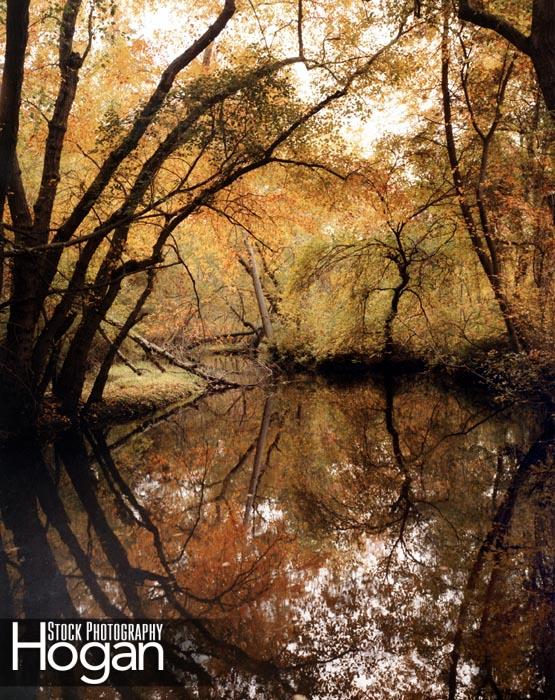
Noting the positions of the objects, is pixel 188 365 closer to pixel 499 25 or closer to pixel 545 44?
pixel 499 25

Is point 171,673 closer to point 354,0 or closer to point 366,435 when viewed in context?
point 366,435

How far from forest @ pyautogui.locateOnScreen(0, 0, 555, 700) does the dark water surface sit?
3cm

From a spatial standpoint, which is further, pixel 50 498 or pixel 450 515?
pixel 50 498

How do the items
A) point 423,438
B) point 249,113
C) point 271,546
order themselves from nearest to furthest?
point 271,546 < point 249,113 < point 423,438

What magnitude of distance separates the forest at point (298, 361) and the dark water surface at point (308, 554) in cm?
3

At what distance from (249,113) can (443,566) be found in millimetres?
7127

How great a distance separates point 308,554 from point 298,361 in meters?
15.0

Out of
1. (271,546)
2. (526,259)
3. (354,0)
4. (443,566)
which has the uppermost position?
(354,0)

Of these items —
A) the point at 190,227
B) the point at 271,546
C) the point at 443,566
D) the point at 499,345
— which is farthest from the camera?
the point at 499,345

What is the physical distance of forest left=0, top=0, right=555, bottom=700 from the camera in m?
4.15

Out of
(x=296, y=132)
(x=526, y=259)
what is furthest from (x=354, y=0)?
(x=526, y=259)


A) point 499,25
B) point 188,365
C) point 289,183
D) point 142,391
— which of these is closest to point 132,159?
point 289,183

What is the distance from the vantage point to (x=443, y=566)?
15.7 ft

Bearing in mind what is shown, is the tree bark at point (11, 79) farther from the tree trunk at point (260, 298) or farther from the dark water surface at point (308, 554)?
the tree trunk at point (260, 298)
